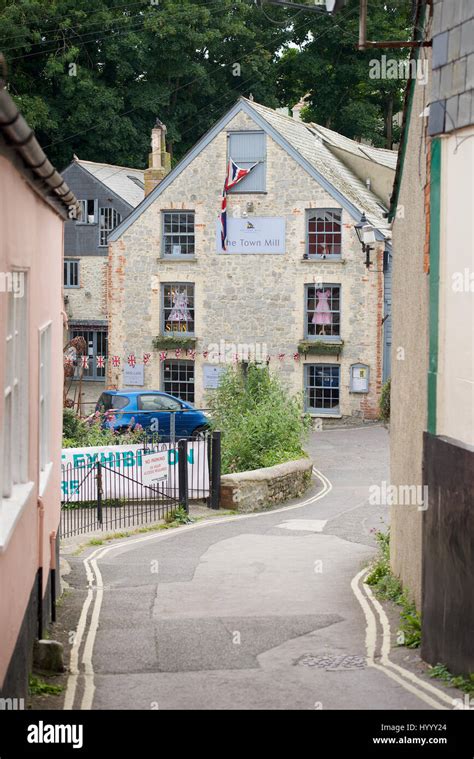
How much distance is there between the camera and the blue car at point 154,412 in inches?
1128

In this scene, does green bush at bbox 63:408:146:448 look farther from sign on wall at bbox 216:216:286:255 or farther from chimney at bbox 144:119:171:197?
chimney at bbox 144:119:171:197

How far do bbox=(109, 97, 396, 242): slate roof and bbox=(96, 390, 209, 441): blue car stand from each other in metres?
9.30

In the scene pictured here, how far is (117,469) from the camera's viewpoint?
21.1 m

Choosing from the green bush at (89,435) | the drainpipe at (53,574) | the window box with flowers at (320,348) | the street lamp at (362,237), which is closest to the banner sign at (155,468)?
the green bush at (89,435)

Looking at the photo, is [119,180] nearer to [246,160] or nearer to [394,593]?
[246,160]

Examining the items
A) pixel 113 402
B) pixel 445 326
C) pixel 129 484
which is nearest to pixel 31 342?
pixel 445 326

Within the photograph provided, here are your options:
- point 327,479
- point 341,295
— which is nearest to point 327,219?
point 341,295

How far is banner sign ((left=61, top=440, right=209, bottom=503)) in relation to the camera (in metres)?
20.9

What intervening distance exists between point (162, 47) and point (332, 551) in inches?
1665

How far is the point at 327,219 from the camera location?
35.5m

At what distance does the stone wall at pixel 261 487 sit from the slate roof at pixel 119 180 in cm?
2553

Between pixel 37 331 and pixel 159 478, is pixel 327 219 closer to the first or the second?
pixel 159 478

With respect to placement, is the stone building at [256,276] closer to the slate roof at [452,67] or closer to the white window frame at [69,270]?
the white window frame at [69,270]

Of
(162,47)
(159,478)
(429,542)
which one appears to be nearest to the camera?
(429,542)
